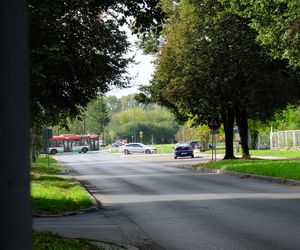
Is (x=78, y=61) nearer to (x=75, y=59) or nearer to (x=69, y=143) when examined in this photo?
(x=75, y=59)

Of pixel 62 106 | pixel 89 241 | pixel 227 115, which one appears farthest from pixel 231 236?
pixel 227 115

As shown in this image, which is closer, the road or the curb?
the road

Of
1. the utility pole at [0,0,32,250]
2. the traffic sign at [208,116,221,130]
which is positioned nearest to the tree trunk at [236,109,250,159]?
the traffic sign at [208,116,221,130]

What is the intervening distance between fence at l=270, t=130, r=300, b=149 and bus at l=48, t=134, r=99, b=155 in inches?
1483

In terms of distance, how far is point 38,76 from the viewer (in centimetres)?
1803

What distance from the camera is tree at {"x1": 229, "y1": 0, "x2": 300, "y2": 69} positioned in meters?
23.3

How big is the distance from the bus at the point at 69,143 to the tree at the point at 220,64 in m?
57.1

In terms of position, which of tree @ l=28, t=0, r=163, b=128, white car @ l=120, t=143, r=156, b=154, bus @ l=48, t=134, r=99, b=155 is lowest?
white car @ l=120, t=143, r=156, b=154

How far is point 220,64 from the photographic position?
112 feet

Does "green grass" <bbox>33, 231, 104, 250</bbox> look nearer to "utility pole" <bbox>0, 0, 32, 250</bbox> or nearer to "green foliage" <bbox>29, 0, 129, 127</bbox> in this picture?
"utility pole" <bbox>0, 0, 32, 250</bbox>

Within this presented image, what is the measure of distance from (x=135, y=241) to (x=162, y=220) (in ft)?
8.58

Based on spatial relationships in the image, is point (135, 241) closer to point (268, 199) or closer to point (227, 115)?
point (268, 199)

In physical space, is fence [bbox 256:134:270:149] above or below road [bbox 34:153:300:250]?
above

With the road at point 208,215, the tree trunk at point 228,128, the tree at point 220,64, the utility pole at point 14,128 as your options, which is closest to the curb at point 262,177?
the road at point 208,215
